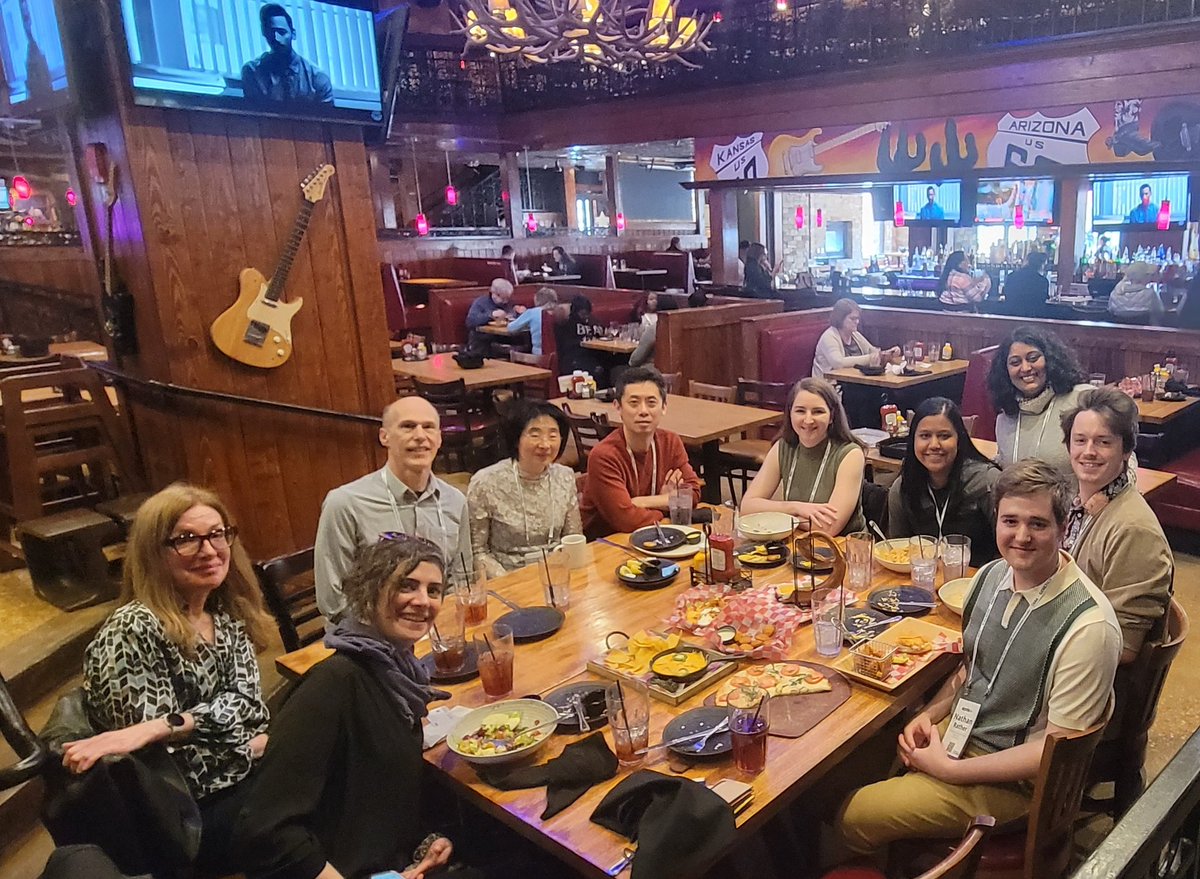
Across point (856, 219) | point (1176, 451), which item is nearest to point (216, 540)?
point (1176, 451)

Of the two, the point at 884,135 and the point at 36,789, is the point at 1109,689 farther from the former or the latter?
the point at 884,135

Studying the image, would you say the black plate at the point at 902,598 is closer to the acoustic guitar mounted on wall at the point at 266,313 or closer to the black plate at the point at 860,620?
the black plate at the point at 860,620

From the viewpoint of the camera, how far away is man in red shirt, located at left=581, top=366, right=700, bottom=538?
3695 mm

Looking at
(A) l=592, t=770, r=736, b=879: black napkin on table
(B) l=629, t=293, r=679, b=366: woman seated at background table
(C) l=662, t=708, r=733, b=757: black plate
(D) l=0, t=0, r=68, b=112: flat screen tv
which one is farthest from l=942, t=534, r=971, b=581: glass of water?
(B) l=629, t=293, r=679, b=366: woman seated at background table

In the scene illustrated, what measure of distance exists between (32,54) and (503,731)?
3989mm

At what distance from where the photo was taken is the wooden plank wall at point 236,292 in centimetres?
385

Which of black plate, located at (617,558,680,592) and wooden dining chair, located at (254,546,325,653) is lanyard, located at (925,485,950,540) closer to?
black plate, located at (617,558,680,592)

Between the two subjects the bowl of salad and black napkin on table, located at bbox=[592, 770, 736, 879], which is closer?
black napkin on table, located at bbox=[592, 770, 736, 879]

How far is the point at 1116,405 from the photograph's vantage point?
8.89ft

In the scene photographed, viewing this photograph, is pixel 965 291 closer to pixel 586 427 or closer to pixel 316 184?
pixel 586 427

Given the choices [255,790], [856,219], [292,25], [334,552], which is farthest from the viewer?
[856,219]

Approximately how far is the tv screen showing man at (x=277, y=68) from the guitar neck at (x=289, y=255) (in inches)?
20.3

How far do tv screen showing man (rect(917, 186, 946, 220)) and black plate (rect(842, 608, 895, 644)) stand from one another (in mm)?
10185

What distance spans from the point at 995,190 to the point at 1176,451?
24.2 ft
